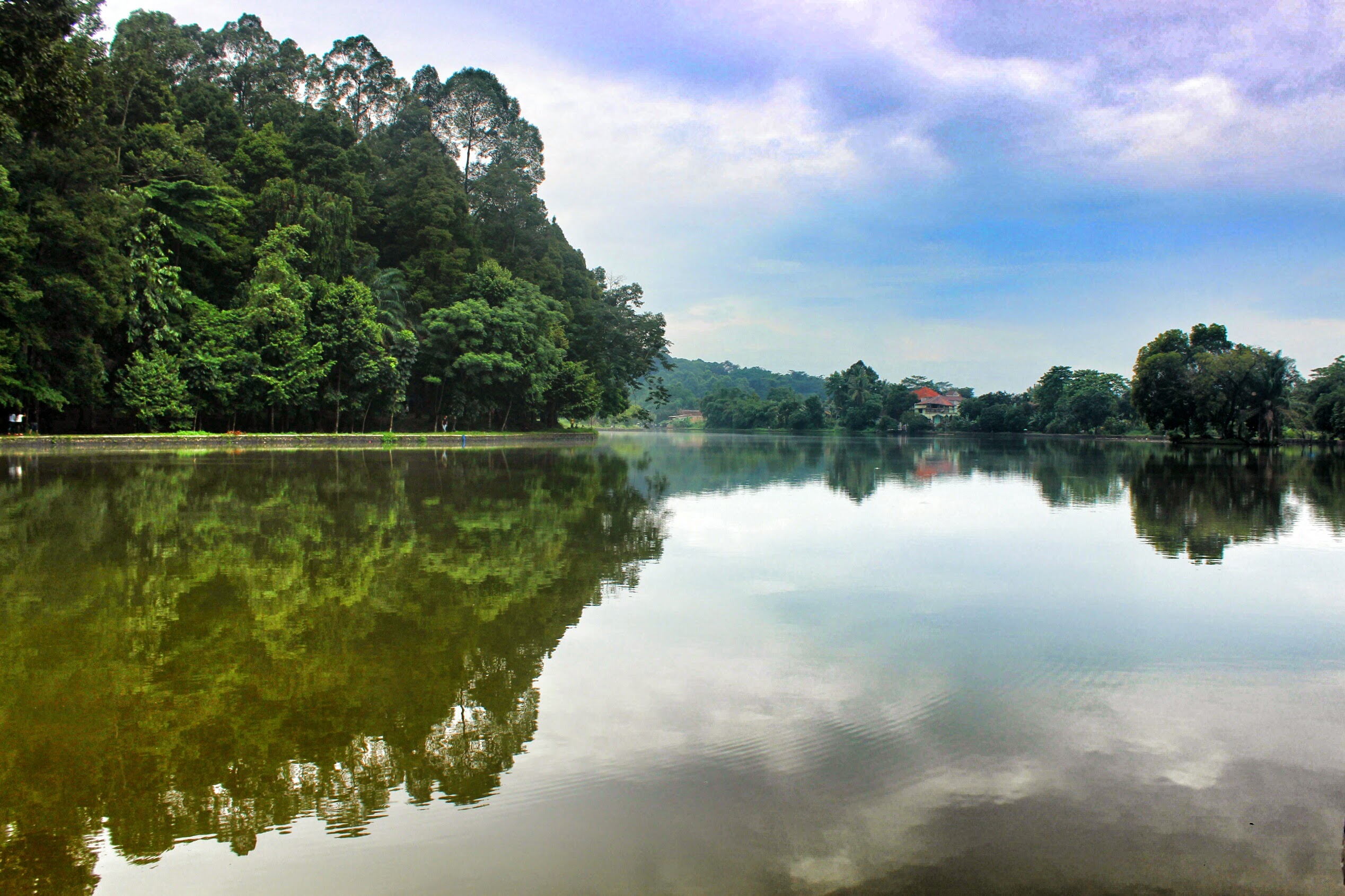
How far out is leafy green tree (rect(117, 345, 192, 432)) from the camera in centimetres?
2934

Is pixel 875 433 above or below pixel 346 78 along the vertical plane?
below

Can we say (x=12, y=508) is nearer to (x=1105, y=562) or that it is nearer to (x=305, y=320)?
(x=1105, y=562)

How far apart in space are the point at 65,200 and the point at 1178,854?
1304 inches

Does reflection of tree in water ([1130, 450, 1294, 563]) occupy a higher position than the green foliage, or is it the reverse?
the green foliage

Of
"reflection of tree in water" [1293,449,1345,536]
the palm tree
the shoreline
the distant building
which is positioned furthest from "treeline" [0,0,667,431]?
the distant building

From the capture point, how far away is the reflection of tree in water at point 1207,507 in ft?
33.8

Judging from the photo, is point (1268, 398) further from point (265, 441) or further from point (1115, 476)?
point (265, 441)

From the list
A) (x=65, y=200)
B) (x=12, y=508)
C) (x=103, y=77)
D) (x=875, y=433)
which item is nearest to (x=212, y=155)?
(x=103, y=77)

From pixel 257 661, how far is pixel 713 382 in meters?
166

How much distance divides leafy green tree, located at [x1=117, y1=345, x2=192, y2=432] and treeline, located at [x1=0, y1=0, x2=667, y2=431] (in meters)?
0.07

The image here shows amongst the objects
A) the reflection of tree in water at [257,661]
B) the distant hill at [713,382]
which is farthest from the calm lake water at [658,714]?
the distant hill at [713,382]

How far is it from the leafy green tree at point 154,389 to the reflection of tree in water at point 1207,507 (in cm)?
3040

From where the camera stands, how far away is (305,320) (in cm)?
3403

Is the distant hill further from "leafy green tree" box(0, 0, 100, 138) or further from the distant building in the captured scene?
"leafy green tree" box(0, 0, 100, 138)
